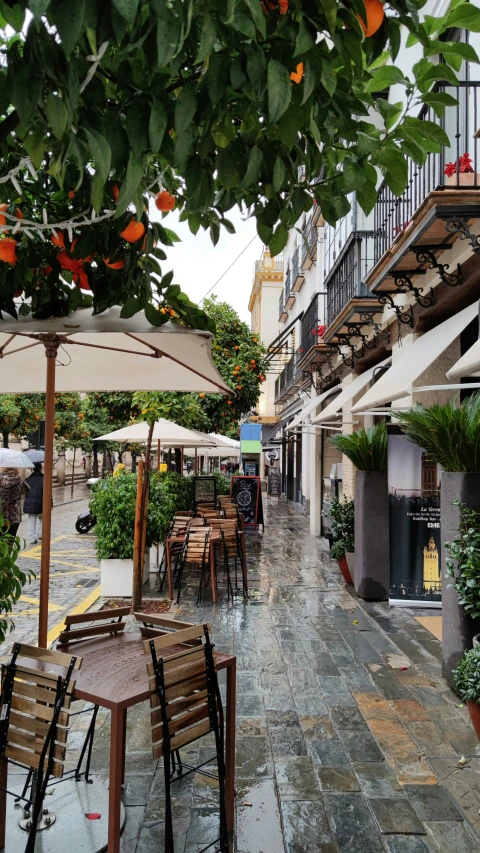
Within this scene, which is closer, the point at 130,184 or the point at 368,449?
the point at 130,184

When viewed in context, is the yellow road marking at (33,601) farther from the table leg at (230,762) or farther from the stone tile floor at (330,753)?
the table leg at (230,762)

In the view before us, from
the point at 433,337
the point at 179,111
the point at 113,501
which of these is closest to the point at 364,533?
the point at 433,337

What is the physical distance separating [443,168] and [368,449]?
367 centimetres

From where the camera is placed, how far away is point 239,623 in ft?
25.1

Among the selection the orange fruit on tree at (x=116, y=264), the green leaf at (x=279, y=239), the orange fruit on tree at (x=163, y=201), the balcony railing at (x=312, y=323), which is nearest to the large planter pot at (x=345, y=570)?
the balcony railing at (x=312, y=323)

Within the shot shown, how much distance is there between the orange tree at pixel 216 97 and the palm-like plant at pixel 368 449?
651 centimetres

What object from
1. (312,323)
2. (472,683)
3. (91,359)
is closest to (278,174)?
(91,359)

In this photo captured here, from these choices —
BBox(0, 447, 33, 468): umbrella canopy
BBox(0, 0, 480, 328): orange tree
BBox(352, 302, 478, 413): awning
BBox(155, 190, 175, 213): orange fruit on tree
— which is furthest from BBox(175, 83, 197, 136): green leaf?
BBox(0, 447, 33, 468): umbrella canopy

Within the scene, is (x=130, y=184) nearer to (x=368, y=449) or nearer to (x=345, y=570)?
(x=368, y=449)

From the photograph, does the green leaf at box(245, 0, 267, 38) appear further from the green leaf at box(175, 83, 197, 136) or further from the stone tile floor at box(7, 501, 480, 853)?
the stone tile floor at box(7, 501, 480, 853)

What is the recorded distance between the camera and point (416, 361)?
7.26m

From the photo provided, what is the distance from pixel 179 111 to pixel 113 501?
772 centimetres

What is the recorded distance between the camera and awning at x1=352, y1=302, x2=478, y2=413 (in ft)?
22.1

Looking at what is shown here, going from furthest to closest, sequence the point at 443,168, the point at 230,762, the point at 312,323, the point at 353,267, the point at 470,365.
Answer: the point at 312,323
the point at 353,267
the point at 443,168
the point at 470,365
the point at 230,762
